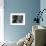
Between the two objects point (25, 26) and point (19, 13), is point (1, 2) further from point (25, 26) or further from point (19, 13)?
point (25, 26)

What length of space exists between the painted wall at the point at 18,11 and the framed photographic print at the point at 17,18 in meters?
0.12

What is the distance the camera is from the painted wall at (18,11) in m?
5.23

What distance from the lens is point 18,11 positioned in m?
5.25

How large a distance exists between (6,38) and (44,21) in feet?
5.38

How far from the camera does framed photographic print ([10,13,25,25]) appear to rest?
5.28m

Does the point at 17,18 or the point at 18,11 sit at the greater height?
the point at 18,11

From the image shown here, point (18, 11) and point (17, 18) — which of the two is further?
point (17, 18)

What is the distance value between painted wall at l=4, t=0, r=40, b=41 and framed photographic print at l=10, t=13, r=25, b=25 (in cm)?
12

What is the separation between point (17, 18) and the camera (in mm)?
5359

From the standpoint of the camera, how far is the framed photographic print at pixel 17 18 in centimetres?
528

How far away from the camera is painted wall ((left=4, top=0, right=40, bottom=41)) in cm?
523

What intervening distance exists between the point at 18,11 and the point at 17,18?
29 centimetres

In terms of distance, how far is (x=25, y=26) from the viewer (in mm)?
5266

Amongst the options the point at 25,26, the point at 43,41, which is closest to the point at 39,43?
the point at 43,41
